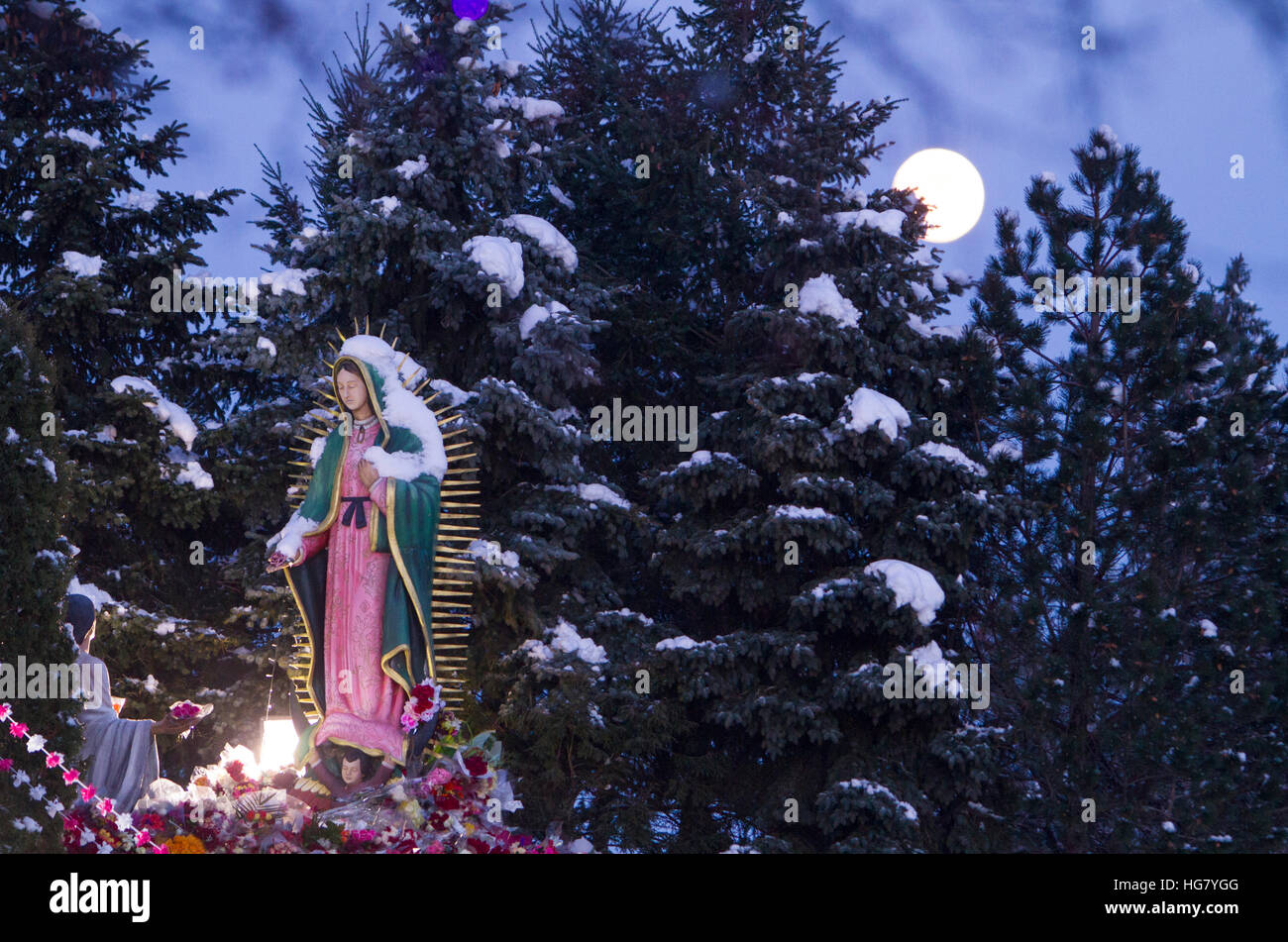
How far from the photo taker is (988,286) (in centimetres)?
1420

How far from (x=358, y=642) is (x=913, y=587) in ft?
20.7

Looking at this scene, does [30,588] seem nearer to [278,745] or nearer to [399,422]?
[278,745]

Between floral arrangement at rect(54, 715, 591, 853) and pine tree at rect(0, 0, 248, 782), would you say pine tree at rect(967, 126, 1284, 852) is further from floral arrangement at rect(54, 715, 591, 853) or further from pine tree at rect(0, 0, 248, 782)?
pine tree at rect(0, 0, 248, 782)

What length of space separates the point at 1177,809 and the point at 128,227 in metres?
12.1

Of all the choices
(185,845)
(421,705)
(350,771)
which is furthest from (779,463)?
(185,845)

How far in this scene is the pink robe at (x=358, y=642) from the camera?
316 inches

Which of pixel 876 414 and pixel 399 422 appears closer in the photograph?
pixel 399 422

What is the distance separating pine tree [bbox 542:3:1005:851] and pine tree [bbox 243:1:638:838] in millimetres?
838

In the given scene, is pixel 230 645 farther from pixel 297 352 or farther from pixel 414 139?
pixel 414 139

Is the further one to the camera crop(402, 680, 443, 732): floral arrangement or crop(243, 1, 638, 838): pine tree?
crop(243, 1, 638, 838): pine tree

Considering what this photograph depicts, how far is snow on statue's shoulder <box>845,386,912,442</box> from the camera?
44.7 feet

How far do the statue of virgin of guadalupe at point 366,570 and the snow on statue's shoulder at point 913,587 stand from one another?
5794mm

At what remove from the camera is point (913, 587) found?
12781 mm

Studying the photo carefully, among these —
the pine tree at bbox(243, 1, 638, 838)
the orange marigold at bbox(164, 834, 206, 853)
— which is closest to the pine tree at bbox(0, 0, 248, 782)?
the pine tree at bbox(243, 1, 638, 838)
